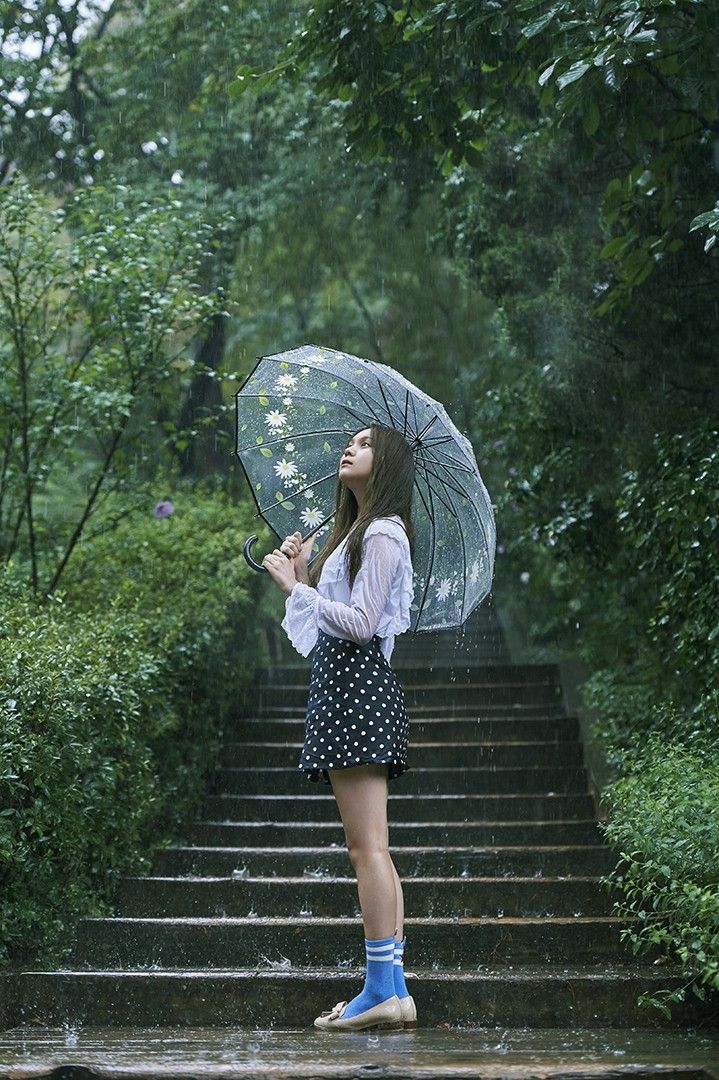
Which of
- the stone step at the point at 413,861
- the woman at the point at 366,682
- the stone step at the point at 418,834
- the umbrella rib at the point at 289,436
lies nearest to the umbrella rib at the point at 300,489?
the umbrella rib at the point at 289,436

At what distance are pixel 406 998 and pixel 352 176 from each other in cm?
886

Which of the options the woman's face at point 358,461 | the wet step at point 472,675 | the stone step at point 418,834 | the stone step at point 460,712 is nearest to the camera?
the woman's face at point 358,461

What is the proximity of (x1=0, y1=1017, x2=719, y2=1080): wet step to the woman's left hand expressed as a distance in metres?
1.50

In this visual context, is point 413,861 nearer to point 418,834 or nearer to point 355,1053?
point 418,834

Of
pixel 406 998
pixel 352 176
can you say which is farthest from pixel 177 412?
pixel 406 998

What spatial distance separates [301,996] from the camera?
4695 mm

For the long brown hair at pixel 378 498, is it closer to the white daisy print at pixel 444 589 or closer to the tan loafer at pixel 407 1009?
the white daisy print at pixel 444 589

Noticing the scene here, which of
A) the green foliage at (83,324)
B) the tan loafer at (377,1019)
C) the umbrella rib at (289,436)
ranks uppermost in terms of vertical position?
the green foliage at (83,324)

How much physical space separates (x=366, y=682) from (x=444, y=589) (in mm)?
742

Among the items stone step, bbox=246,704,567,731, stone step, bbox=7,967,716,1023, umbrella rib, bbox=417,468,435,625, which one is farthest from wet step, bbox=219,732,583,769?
umbrella rib, bbox=417,468,435,625

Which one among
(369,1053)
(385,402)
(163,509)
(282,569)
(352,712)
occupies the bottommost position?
(369,1053)

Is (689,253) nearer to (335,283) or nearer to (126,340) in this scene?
(126,340)

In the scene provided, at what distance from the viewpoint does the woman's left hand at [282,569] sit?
4277 millimetres

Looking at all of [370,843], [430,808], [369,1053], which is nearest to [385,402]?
[370,843]
